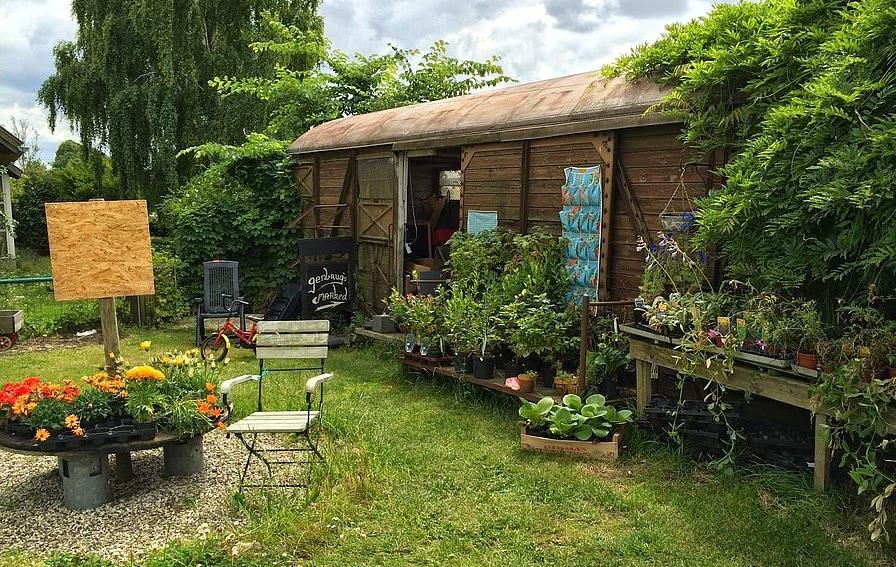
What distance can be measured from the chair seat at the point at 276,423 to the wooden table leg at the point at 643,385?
8.95 ft

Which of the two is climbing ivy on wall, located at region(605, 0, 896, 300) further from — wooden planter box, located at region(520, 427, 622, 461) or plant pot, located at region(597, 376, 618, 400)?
wooden planter box, located at region(520, 427, 622, 461)

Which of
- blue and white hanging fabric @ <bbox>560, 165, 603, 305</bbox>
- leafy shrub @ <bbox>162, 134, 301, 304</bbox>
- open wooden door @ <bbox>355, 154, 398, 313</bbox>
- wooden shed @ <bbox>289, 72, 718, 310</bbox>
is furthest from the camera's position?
leafy shrub @ <bbox>162, 134, 301, 304</bbox>

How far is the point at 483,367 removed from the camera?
720cm

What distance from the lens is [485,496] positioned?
4945mm

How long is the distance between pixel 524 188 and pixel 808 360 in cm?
417

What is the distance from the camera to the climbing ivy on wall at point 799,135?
4371mm

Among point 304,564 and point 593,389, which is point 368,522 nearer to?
point 304,564

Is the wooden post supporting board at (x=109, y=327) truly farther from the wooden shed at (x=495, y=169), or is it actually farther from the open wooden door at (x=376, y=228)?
the open wooden door at (x=376, y=228)

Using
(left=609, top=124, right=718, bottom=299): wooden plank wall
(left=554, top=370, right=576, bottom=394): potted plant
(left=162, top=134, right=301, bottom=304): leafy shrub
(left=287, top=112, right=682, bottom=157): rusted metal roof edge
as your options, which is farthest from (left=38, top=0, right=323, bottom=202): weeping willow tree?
(left=554, top=370, right=576, bottom=394): potted plant

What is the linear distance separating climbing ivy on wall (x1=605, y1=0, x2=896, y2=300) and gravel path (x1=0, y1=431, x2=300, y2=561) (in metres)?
4.29

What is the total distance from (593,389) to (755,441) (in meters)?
1.58

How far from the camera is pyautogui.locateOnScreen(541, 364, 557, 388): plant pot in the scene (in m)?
6.79

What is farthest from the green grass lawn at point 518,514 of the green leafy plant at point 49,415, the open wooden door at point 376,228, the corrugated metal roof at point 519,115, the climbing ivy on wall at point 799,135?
the open wooden door at point 376,228

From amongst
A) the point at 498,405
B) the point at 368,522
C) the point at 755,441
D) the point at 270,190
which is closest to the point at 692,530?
the point at 755,441
